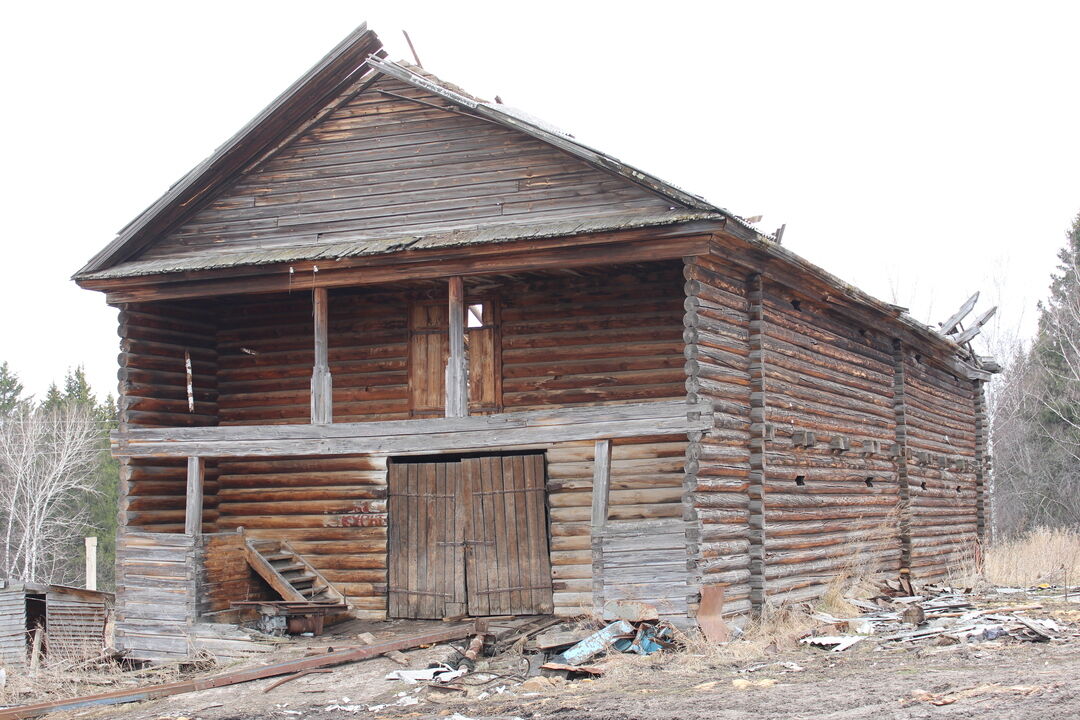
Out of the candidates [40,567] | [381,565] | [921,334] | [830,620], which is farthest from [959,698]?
[40,567]

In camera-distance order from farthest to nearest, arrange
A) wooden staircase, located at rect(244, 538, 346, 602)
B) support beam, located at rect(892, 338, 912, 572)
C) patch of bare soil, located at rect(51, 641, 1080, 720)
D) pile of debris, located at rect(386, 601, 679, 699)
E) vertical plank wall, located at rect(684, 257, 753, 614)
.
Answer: support beam, located at rect(892, 338, 912, 572) < wooden staircase, located at rect(244, 538, 346, 602) < vertical plank wall, located at rect(684, 257, 753, 614) < pile of debris, located at rect(386, 601, 679, 699) < patch of bare soil, located at rect(51, 641, 1080, 720)

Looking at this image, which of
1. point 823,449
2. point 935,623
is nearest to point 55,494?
point 823,449

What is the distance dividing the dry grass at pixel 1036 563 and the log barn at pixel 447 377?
5.01m

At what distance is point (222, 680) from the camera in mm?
13109

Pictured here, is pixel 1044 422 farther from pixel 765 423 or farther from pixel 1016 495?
pixel 765 423

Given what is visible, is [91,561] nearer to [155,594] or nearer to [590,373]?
[155,594]

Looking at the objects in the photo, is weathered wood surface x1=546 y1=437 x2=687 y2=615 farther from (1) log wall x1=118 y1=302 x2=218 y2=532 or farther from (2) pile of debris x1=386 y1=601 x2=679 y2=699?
(1) log wall x1=118 y1=302 x2=218 y2=532

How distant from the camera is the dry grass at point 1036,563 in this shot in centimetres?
2116

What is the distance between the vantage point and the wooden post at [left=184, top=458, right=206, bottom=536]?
1570 cm

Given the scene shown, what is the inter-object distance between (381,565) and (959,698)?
913 centimetres

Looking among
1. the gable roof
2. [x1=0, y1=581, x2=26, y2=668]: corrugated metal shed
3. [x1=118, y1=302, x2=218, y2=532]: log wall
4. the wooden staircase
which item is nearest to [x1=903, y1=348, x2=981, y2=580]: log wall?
the gable roof

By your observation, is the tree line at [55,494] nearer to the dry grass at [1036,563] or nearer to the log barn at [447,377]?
the log barn at [447,377]

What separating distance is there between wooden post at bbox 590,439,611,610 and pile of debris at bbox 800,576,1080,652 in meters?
2.43

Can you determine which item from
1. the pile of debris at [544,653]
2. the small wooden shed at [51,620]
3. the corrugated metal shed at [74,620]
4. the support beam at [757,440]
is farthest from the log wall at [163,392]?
the support beam at [757,440]
